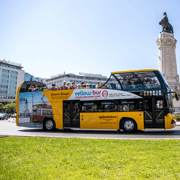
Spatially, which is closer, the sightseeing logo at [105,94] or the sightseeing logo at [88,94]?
the sightseeing logo at [105,94]

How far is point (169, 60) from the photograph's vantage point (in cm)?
3534

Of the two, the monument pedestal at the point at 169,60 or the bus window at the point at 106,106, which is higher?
the monument pedestal at the point at 169,60

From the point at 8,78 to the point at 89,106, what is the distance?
80120 millimetres

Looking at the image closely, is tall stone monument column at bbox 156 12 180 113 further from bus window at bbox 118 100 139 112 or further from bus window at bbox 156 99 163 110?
bus window at bbox 118 100 139 112

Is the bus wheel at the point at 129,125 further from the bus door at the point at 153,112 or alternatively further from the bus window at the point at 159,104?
the bus window at the point at 159,104

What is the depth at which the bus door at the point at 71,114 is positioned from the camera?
Answer: 43.9 feet

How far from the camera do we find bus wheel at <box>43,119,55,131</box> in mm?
14172

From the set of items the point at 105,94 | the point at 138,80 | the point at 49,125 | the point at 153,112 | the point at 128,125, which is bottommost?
the point at 49,125

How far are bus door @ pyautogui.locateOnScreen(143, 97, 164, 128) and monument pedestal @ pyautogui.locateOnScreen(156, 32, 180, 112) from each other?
25414 millimetres

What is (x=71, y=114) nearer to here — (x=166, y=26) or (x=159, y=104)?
(x=159, y=104)

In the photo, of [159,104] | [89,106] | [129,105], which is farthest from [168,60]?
[89,106]

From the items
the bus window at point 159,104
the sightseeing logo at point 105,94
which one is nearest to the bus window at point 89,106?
the sightseeing logo at point 105,94

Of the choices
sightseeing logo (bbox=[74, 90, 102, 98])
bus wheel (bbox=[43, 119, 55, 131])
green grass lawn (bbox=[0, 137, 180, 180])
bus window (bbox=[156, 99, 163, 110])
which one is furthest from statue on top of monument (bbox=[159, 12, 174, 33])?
green grass lawn (bbox=[0, 137, 180, 180])

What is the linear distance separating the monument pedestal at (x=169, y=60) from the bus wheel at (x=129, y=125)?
25.8m
